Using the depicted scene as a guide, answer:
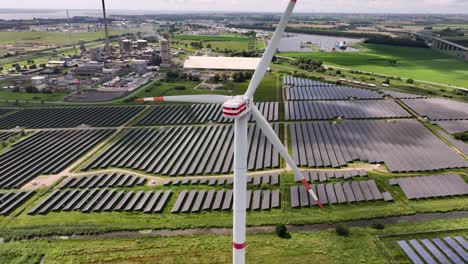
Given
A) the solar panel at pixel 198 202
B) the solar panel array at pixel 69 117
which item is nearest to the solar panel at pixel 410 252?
the solar panel at pixel 198 202

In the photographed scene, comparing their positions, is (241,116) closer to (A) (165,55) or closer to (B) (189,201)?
(B) (189,201)

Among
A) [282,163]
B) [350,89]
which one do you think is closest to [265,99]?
[350,89]

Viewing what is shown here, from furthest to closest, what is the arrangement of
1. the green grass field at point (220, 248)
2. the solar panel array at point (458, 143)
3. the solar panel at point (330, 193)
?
the solar panel array at point (458, 143) → the solar panel at point (330, 193) → the green grass field at point (220, 248)

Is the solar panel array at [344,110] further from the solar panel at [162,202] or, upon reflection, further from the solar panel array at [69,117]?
the solar panel array at [69,117]

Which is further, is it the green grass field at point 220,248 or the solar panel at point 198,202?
the solar panel at point 198,202

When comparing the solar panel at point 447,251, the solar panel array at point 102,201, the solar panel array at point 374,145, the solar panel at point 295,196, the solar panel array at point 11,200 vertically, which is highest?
the solar panel array at point 374,145

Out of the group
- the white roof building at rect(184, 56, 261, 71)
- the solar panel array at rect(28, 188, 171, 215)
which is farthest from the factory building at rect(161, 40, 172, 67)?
the solar panel array at rect(28, 188, 171, 215)
